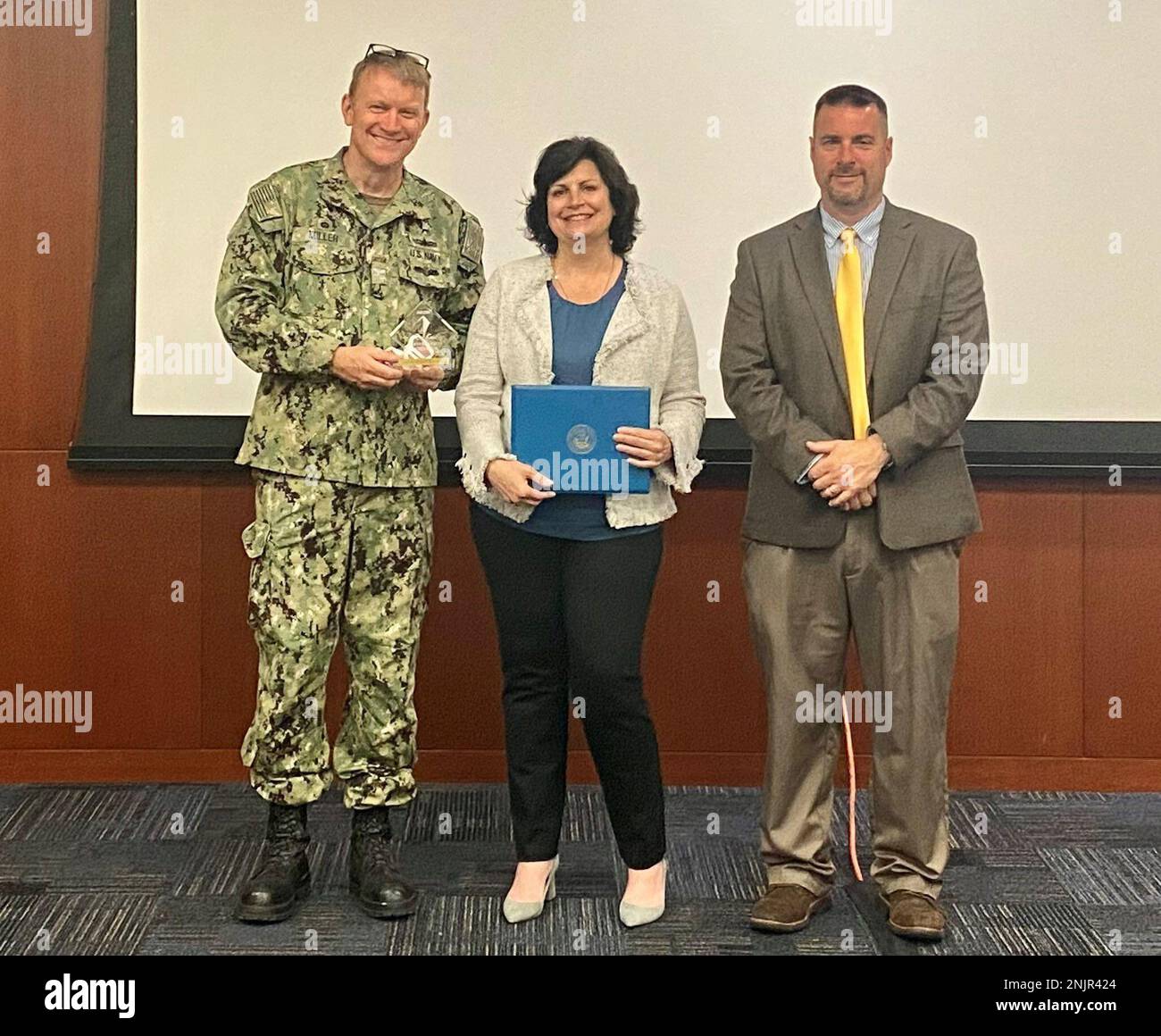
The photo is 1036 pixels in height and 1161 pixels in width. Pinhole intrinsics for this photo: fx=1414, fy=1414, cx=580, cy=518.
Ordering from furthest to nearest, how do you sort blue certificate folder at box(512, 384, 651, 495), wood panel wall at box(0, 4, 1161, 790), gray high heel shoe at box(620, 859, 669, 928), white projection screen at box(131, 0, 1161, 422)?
wood panel wall at box(0, 4, 1161, 790) < white projection screen at box(131, 0, 1161, 422) < gray high heel shoe at box(620, 859, 669, 928) < blue certificate folder at box(512, 384, 651, 495)

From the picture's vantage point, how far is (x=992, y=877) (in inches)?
125

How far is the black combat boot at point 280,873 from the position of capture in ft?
9.42

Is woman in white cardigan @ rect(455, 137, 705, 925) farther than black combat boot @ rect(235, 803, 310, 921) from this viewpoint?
No

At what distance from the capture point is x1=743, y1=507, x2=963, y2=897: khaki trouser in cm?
282

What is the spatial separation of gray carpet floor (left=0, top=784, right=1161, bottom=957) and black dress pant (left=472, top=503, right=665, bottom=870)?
0.72 feet

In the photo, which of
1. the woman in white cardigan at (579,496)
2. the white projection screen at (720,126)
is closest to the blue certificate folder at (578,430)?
the woman in white cardigan at (579,496)

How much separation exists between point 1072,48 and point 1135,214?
0.46m

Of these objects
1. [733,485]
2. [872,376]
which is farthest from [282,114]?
[872,376]

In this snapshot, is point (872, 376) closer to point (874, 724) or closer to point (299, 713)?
point (874, 724)

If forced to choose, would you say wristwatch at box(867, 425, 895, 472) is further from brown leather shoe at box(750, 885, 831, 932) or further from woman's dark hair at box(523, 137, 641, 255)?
brown leather shoe at box(750, 885, 831, 932)

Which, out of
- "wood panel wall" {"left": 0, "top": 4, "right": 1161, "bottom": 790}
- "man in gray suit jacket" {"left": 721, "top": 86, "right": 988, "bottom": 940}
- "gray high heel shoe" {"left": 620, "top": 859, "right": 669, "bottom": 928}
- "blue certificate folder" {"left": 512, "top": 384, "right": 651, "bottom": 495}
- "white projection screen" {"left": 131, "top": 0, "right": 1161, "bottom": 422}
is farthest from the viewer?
"wood panel wall" {"left": 0, "top": 4, "right": 1161, "bottom": 790}

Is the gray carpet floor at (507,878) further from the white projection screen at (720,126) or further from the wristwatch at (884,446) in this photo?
the white projection screen at (720,126)

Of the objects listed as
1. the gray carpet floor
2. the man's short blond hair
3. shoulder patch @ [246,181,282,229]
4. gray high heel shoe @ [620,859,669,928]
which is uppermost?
the man's short blond hair

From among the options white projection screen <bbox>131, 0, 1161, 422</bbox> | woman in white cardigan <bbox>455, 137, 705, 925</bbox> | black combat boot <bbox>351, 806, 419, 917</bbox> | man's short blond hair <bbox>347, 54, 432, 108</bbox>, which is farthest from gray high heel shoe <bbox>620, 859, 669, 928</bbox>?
man's short blond hair <bbox>347, 54, 432, 108</bbox>
